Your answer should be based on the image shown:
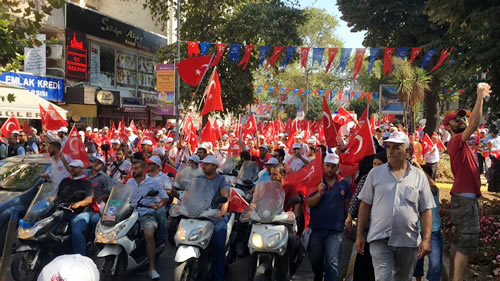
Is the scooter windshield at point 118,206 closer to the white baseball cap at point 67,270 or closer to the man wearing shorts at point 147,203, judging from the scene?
the man wearing shorts at point 147,203

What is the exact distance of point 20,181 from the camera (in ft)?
26.6

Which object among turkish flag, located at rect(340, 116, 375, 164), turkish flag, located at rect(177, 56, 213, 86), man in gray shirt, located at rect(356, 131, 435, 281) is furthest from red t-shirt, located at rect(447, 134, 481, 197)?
turkish flag, located at rect(177, 56, 213, 86)

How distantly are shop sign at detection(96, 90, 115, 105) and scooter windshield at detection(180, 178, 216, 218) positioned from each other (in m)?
22.5

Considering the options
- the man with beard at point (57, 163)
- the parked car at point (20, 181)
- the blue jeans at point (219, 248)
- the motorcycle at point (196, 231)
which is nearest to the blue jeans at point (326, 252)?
the blue jeans at point (219, 248)

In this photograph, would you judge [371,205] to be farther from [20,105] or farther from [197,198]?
[20,105]

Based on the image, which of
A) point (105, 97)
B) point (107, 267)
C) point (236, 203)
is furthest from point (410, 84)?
point (107, 267)

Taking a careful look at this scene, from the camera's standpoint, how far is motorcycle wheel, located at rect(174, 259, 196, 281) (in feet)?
17.6

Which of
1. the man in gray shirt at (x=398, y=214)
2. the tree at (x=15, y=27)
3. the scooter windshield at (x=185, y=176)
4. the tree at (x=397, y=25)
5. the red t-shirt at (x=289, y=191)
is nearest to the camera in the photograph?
the man in gray shirt at (x=398, y=214)

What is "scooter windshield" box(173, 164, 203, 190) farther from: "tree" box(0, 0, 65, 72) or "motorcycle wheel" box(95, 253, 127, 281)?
"tree" box(0, 0, 65, 72)

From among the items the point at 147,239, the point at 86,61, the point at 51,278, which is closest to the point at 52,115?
the point at 147,239

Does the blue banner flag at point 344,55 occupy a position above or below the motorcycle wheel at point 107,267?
above

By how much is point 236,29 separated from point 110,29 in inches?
332

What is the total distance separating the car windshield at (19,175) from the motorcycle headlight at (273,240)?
14.8 ft

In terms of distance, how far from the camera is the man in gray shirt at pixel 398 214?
394 centimetres
